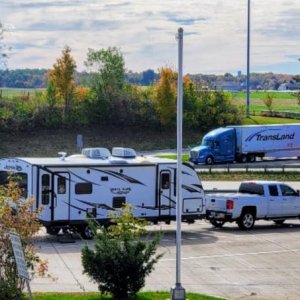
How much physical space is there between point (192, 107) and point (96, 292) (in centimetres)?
5592

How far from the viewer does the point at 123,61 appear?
7738cm

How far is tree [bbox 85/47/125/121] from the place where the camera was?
7100cm

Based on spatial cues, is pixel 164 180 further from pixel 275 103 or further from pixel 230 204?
pixel 275 103

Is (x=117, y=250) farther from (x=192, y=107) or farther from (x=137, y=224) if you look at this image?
(x=192, y=107)

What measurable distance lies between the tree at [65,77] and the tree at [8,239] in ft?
180

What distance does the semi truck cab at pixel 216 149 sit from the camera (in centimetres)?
5794

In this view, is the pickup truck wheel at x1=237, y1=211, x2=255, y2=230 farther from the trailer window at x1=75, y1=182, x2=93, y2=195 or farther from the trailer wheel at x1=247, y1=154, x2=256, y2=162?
the trailer wheel at x1=247, y1=154, x2=256, y2=162

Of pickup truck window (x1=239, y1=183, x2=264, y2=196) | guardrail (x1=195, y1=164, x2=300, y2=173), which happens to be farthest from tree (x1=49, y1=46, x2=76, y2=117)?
pickup truck window (x1=239, y1=183, x2=264, y2=196)

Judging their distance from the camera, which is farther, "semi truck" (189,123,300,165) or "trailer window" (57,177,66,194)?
"semi truck" (189,123,300,165)

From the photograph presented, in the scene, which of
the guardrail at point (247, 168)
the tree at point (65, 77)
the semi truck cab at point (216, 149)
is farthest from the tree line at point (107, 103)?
the guardrail at point (247, 168)

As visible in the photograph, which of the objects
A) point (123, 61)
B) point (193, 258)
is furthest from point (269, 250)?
point (123, 61)

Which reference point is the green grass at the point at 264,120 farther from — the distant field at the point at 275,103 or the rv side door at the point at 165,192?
the rv side door at the point at 165,192

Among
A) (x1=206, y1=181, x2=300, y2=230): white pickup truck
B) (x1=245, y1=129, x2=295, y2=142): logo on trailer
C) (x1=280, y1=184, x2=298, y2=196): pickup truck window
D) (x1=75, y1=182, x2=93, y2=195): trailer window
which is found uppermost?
(x1=245, y1=129, x2=295, y2=142): logo on trailer

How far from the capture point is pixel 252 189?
30.1 m
